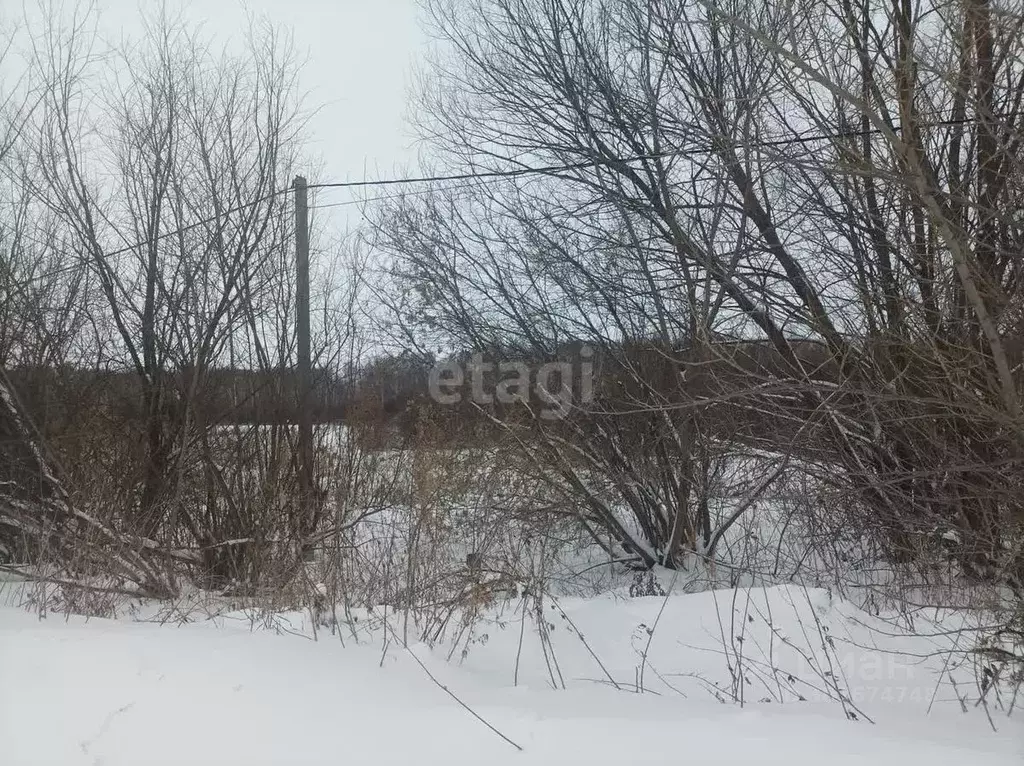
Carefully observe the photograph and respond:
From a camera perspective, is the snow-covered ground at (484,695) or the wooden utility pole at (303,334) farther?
the wooden utility pole at (303,334)

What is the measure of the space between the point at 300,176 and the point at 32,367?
2653mm

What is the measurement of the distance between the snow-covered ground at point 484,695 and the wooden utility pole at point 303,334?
90.4 inches

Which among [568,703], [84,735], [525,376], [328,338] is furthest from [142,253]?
[568,703]

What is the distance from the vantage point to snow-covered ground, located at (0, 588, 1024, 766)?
2381 mm

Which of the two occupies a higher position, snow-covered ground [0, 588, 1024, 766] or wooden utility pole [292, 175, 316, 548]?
wooden utility pole [292, 175, 316, 548]

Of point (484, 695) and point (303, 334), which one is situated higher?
point (303, 334)

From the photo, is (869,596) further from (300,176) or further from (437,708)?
(300,176)

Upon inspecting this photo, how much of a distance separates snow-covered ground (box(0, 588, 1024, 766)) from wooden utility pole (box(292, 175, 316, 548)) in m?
2.30

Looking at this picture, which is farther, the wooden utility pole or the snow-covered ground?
the wooden utility pole

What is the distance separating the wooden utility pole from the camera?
6.36 meters

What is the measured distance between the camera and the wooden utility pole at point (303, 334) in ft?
20.9

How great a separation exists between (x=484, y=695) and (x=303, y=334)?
14.2 feet

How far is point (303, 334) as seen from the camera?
6.60 m

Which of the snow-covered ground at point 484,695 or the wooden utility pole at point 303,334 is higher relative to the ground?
the wooden utility pole at point 303,334
